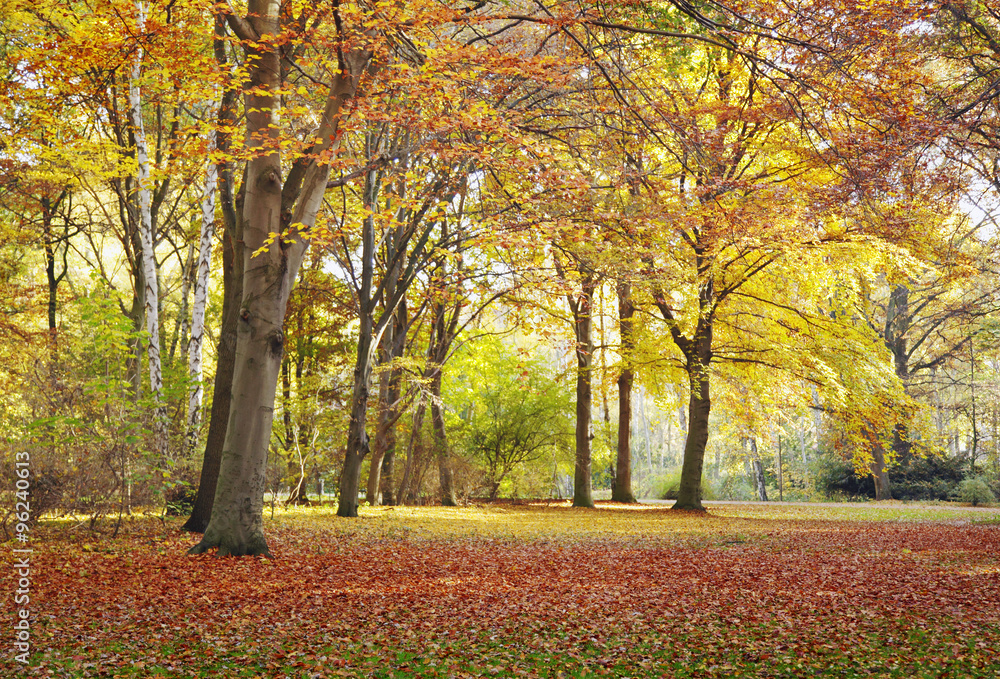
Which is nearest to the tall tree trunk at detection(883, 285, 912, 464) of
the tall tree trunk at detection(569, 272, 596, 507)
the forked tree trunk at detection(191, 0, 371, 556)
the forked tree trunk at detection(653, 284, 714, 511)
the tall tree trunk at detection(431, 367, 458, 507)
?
the forked tree trunk at detection(653, 284, 714, 511)

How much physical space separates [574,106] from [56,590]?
8.28 m

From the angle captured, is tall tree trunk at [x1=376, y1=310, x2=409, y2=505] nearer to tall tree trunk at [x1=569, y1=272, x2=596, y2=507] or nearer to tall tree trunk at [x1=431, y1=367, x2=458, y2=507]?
tall tree trunk at [x1=431, y1=367, x2=458, y2=507]

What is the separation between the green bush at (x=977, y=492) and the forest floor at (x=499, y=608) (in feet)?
52.0

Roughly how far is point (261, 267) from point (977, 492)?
24.6 m

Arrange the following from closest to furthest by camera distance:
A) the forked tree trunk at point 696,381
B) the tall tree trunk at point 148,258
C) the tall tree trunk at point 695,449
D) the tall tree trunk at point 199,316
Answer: the tall tree trunk at point 148,258, the tall tree trunk at point 199,316, the forked tree trunk at point 696,381, the tall tree trunk at point 695,449

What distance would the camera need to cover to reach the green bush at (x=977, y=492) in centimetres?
2225

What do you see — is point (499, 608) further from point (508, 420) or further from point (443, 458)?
point (508, 420)

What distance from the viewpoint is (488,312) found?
20.1 metres

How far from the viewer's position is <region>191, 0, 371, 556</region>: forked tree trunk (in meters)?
7.53

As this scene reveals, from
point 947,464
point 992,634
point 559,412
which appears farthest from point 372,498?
point 947,464

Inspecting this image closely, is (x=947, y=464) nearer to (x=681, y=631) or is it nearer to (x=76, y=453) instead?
(x=681, y=631)

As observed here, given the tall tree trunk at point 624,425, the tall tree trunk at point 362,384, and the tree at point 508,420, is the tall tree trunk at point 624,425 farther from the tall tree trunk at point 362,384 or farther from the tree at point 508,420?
the tall tree trunk at point 362,384

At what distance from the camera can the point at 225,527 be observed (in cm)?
746

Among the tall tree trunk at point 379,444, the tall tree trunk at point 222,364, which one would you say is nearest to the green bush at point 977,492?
the tall tree trunk at point 379,444
